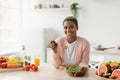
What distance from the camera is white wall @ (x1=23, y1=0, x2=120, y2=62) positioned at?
15.1 ft

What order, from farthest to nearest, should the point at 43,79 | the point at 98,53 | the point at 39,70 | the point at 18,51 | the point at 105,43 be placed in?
the point at 18,51 → the point at 105,43 → the point at 98,53 → the point at 39,70 → the point at 43,79

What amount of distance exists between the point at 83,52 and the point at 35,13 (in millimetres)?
2761

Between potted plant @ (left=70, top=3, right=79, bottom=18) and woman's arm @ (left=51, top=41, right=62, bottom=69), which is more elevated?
potted plant @ (left=70, top=3, right=79, bottom=18)

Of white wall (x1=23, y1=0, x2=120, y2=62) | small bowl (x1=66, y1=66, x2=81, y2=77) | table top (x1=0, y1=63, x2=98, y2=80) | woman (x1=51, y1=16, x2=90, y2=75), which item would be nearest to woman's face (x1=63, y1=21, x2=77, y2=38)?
woman (x1=51, y1=16, x2=90, y2=75)

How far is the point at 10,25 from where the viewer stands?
505cm

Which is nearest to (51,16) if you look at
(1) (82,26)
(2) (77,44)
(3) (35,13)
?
(3) (35,13)

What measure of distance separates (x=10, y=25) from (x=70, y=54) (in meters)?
2.57

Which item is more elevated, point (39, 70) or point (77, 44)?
point (77, 44)

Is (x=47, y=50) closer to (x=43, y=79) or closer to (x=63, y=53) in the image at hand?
(x=63, y=53)

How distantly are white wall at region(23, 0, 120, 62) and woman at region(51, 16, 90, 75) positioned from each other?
196cm

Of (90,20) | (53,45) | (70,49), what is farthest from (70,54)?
(90,20)

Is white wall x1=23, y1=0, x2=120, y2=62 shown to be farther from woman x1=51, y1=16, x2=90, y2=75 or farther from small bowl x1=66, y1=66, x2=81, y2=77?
small bowl x1=66, y1=66, x2=81, y2=77

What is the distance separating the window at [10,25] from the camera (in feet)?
15.9

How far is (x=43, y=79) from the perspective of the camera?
2.17 m
